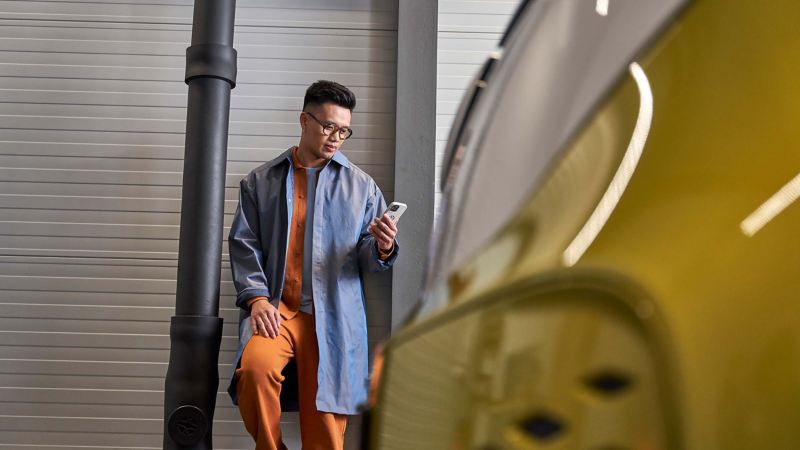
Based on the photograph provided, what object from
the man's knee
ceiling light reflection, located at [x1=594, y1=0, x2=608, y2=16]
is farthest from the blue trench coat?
ceiling light reflection, located at [x1=594, y1=0, x2=608, y2=16]

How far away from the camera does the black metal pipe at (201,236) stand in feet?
9.72

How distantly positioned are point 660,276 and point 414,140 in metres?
3.17

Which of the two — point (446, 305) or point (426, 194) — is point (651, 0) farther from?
point (426, 194)

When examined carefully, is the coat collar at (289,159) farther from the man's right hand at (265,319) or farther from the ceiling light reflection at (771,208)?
the ceiling light reflection at (771,208)

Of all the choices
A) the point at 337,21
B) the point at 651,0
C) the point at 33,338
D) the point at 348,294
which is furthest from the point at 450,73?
the point at 651,0

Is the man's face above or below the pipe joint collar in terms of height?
below

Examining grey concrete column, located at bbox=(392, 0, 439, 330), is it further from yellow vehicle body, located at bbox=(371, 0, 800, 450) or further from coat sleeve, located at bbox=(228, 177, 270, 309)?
yellow vehicle body, located at bbox=(371, 0, 800, 450)

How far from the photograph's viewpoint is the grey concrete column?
3.34 m

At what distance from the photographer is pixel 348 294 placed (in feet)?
10.1

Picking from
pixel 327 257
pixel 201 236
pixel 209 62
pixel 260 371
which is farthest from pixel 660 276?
pixel 209 62

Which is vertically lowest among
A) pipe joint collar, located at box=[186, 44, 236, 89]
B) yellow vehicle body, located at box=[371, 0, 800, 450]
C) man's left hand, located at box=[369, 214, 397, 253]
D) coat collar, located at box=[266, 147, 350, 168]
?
yellow vehicle body, located at box=[371, 0, 800, 450]

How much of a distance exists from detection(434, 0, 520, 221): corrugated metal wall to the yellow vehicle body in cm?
324

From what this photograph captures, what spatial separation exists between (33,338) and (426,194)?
177 centimetres

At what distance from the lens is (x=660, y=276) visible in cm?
32
